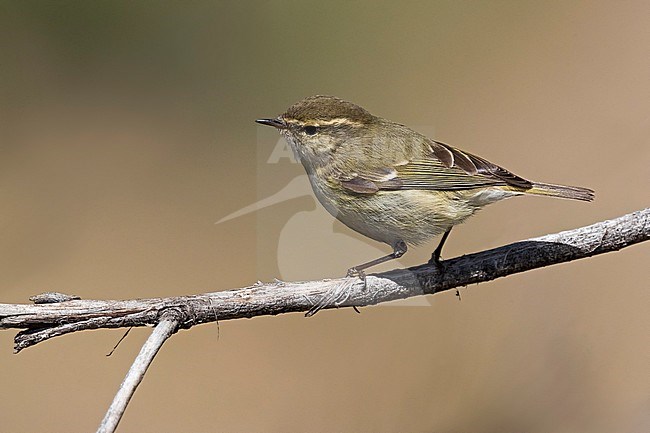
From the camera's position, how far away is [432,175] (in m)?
2.65

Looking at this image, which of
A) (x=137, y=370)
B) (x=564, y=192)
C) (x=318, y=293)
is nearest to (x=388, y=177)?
(x=564, y=192)

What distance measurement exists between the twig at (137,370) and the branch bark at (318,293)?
1.2 inches

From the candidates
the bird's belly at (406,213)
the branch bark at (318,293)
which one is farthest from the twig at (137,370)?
the bird's belly at (406,213)

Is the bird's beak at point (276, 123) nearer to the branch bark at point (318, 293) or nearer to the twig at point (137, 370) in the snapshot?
the branch bark at point (318, 293)

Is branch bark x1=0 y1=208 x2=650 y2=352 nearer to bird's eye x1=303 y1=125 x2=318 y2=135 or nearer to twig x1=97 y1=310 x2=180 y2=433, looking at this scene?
twig x1=97 y1=310 x2=180 y2=433

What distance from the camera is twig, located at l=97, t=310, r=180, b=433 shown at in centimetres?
141

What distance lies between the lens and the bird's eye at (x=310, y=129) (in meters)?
2.78

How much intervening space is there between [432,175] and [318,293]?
2.85 ft

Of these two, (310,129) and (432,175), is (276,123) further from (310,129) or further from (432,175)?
(432,175)

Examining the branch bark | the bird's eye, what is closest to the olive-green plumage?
the bird's eye

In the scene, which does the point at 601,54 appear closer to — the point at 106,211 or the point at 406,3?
the point at 406,3

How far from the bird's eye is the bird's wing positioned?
0.23m

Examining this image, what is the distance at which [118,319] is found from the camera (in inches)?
67.2

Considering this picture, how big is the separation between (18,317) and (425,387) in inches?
93.3
